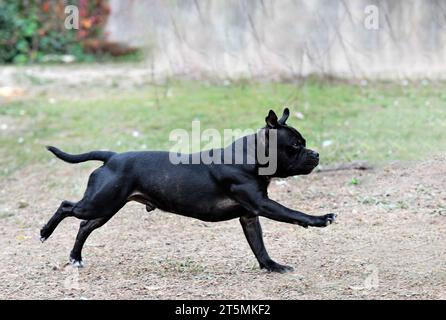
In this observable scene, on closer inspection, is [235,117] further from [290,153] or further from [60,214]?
[290,153]

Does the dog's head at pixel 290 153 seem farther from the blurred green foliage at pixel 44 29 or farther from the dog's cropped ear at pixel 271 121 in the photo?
the blurred green foliage at pixel 44 29

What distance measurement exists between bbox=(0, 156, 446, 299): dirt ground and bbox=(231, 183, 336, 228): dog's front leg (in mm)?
477

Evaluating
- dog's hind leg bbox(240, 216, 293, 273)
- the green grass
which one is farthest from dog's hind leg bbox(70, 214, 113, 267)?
the green grass

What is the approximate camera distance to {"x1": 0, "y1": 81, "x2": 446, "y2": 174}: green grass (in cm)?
982

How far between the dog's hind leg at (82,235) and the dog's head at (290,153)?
142 centimetres

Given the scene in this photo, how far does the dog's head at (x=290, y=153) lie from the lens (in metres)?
5.80

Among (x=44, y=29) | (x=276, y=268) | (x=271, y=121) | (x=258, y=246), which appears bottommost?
(x=44, y=29)

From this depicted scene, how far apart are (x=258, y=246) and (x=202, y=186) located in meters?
0.63

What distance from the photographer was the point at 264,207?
569cm

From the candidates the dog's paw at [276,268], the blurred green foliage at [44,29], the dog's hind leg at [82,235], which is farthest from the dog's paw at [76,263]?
the blurred green foliage at [44,29]

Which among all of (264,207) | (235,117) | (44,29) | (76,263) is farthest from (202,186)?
(44,29)

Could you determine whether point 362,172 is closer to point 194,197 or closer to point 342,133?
point 342,133
